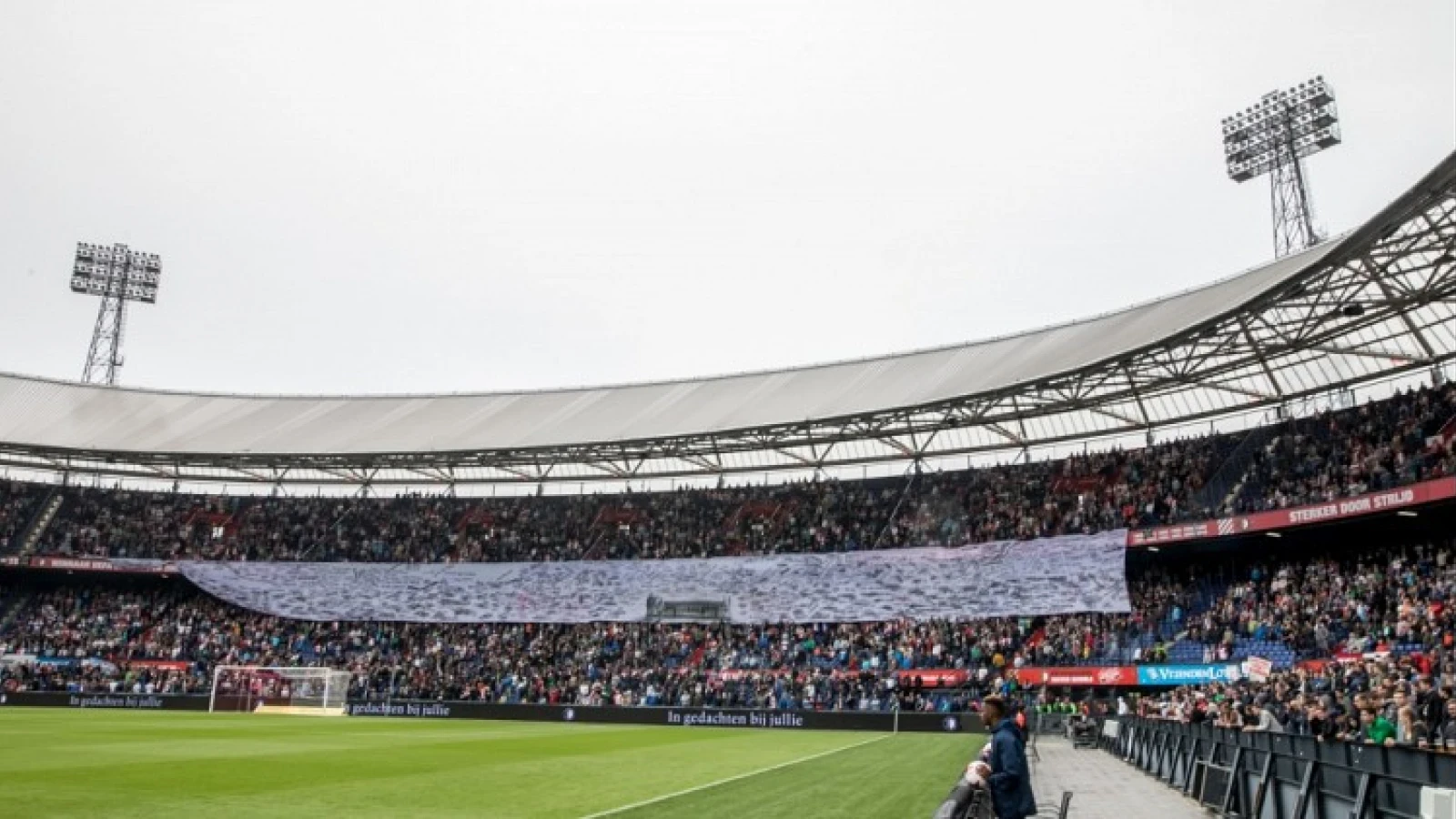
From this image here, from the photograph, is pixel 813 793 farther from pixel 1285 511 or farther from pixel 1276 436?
pixel 1276 436

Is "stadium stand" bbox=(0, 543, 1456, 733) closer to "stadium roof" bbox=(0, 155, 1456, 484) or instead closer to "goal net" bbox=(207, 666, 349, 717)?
"goal net" bbox=(207, 666, 349, 717)

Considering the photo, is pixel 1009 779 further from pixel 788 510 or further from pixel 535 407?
pixel 535 407

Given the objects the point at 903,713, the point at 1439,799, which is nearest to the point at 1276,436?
the point at 903,713

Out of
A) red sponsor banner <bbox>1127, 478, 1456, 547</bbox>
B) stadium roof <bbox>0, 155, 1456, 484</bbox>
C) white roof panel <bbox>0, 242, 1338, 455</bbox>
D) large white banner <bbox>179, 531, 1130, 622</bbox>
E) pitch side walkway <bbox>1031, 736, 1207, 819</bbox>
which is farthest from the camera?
white roof panel <bbox>0, 242, 1338, 455</bbox>

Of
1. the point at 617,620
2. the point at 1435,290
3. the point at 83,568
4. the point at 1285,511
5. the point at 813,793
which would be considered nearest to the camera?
the point at 813,793

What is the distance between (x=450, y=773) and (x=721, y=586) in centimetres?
3280

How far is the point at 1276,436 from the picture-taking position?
41281 millimetres

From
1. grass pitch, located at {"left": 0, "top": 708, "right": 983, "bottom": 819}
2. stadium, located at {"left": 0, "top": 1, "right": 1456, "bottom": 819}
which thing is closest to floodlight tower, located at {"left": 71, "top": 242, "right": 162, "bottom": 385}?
stadium, located at {"left": 0, "top": 1, "right": 1456, "bottom": 819}

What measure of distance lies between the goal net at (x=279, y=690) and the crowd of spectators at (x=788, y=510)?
11.8 m

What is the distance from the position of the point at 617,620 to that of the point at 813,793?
35791mm

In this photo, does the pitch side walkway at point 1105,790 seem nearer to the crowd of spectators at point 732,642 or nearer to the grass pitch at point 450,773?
the grass pitch at point 450,773

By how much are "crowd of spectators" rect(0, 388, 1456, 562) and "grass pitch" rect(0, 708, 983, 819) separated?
612 inches

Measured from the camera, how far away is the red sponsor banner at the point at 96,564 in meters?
55.9

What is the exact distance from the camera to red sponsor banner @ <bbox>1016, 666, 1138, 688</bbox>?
37750mm
